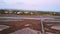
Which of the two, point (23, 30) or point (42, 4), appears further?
point (42, 4)

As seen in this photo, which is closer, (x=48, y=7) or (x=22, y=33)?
(x=22, y=33)

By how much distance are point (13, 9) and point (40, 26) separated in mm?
372

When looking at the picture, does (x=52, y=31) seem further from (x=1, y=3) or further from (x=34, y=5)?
(x=1, y=3)

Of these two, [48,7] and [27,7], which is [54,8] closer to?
[48,7]

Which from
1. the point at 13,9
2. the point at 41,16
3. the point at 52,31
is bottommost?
the point at 52,31

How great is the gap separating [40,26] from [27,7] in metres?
0.27

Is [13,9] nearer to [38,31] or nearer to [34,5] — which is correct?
[34,5]

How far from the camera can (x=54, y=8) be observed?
1.39 metres

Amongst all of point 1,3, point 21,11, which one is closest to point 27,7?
point 21,11

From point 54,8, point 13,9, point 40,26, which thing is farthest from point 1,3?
point 54,8

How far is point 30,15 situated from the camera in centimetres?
139

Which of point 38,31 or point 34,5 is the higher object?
point 34,5

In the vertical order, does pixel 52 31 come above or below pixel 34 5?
below

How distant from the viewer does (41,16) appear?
1401mm
